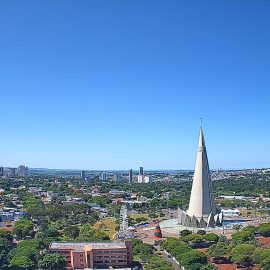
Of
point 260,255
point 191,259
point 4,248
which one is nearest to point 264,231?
point 260,255

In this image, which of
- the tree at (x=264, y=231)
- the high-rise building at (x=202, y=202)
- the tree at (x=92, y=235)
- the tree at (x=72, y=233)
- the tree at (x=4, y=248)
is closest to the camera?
the tree at (x=4, y=248)

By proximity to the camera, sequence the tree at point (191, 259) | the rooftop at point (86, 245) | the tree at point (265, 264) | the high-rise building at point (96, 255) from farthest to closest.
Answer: the rooftop at point (86, 245)
the high-rise building at point (96, 255)
the tree at point (191, 259)
the tree at point (265, 264)

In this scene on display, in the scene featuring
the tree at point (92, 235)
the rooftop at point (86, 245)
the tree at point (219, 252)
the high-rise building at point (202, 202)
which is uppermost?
the high-rise building at point (202, 202)

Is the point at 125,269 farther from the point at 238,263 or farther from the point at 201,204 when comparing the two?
the point at 201,204

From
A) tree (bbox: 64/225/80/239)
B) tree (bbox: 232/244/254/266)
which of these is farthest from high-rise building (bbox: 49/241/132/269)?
tree (bbox: 64/225/80/239)

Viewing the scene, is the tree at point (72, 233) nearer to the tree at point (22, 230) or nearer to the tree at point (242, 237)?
the tree at point (22, 230)

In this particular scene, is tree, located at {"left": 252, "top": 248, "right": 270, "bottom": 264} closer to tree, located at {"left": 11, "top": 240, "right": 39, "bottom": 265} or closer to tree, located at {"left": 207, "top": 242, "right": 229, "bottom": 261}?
tree, located at {"left": 207, "top": 242, "right": 229, "bottom": 261}

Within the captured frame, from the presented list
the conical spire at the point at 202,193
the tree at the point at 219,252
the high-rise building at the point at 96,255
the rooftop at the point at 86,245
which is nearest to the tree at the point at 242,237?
the tree at the point at 219,252
